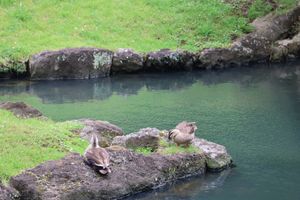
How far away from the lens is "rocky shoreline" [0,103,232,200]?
17312 millimetres

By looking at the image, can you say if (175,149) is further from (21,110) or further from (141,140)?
(21,110)

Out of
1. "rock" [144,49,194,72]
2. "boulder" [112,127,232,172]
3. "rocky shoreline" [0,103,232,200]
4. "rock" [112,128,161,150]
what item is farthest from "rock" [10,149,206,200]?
"rock" [144,49,194,72]

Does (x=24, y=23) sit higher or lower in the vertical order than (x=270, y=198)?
higher

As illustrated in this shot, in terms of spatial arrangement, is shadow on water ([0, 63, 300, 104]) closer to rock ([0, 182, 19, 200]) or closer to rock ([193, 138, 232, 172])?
rock ([193, 138, 232, 172])

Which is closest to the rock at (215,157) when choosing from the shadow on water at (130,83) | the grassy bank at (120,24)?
the shadow on water at (130,83)

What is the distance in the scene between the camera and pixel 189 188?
1941cm

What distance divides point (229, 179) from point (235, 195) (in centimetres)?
124

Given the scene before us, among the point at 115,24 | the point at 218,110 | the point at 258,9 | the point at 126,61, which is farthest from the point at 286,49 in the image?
the point at 218,110

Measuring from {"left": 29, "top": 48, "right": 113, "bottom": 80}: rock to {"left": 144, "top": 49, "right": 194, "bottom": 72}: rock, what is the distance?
111 inches

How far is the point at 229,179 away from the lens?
2025 centimetres

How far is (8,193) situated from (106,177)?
3.10 meters

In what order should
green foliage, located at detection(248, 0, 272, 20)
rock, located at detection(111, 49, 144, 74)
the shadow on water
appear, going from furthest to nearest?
green foliage, located at detection(248, 0, 272, 20) < rock, located at detection(111, 49, 144, 74) < the shadow on water

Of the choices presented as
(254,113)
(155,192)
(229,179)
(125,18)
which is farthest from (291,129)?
(125,18)

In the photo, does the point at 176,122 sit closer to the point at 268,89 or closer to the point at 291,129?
the point at 291,129
